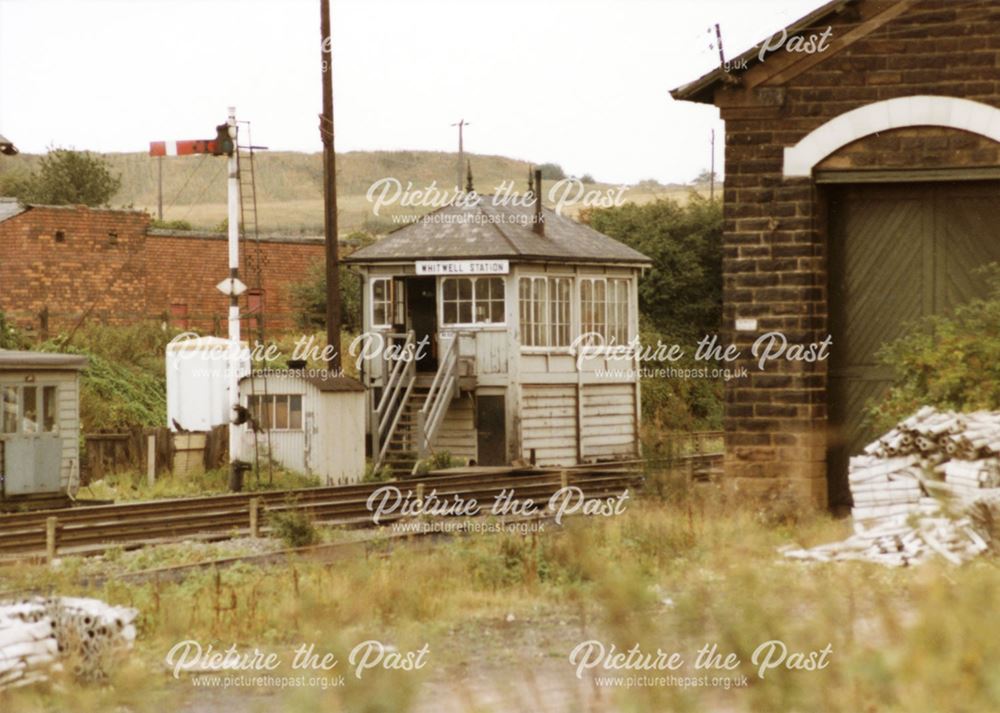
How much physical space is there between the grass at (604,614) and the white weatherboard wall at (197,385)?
12.5 m

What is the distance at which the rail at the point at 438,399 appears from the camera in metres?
27.7

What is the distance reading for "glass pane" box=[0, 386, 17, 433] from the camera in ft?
71.0

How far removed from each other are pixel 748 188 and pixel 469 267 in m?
14.5

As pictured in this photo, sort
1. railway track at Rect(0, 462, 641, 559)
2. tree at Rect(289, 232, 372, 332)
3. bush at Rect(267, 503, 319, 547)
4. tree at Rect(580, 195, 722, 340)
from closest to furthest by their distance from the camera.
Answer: railway track at Rect(0, 462, 641, 559) → bush at Rect(267, 503, 319, 547) → tree at Rect(580, 195, 722, 340) → tree at Rect(289, 232, 372, 332)

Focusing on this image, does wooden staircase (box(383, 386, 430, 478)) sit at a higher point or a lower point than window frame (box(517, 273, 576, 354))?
lower

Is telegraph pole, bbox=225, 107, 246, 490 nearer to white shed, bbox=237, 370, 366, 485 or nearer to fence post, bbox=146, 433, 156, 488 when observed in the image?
white shed, bbox=237, 370, 366, 485

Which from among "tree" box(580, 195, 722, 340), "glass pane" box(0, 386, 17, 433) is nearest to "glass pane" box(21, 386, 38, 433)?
"glass pane" box(0, 386, 17, 433)

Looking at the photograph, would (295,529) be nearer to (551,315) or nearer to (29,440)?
(29,440)

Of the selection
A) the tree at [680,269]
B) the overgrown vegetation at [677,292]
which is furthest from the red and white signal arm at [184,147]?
the tree at [680,269]

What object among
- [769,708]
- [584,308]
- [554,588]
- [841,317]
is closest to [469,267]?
[584,308]

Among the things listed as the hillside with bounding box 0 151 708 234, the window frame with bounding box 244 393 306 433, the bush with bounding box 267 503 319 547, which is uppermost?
the hillside with bounding box 0 151 708 234

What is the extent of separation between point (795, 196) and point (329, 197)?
14366mm

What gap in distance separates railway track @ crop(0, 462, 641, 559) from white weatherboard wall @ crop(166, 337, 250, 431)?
22.4 ft

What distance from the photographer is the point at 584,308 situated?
31594mm
